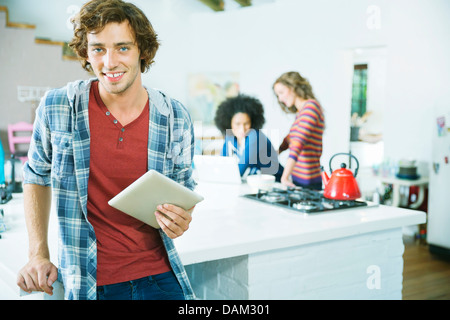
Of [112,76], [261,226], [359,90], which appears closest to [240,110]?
[261,226]

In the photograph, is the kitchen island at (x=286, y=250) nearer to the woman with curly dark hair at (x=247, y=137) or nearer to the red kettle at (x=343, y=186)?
the red kettle at (x=343, y=186)

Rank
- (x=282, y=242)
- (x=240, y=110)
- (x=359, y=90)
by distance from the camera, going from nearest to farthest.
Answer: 1. (x=282, y=242)
2. (x=240, y=110)
3. (x=359, y=90)

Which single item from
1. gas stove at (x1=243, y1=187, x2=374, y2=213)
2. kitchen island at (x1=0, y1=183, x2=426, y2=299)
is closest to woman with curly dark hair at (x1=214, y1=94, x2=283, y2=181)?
gas stove at (x1=243, y1=187, x2=374, y2=213)

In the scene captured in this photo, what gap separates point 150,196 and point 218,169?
164cm

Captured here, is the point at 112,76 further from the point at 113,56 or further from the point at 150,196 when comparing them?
the point at 150,196

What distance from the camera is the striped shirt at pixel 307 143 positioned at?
2.77 metres

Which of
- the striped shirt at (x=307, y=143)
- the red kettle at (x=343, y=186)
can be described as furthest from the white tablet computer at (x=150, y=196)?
the striped shirt at (x=307, y=143)

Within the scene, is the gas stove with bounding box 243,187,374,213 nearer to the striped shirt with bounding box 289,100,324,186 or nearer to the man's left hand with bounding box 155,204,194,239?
the striped shirt with bounding box 289,100,324,186

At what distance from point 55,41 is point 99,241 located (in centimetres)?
460

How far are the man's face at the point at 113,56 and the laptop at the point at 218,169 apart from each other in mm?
1568

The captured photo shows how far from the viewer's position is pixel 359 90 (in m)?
7.28

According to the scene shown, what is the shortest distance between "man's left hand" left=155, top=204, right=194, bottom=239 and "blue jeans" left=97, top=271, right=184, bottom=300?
0.14m

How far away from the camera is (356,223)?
168 centimetres
